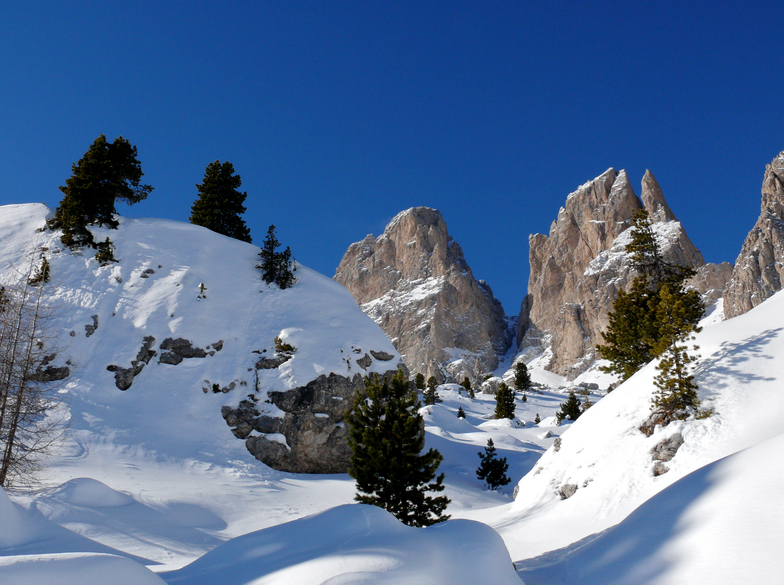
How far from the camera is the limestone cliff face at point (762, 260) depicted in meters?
104

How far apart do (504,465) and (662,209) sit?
146467mm

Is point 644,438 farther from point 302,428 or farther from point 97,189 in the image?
point 97,189

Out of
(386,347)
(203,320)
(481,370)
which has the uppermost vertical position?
(481,370)

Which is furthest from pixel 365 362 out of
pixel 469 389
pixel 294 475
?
pixel 469 389

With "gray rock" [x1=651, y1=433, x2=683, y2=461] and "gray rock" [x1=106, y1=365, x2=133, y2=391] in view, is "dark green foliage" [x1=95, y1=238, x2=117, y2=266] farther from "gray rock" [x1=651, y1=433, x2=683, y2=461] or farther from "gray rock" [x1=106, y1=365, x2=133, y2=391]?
"gray rock" [x1=651, y1=433, x2=683, y2=461]

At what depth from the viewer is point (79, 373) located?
78.5 feet

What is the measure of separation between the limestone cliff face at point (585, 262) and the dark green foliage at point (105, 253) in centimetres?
12374

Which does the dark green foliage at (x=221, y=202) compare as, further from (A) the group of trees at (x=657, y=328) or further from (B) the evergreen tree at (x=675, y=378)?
(B) the evergreen tree at (x=675, y=378)

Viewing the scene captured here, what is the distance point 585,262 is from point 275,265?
142270 mm

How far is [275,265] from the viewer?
3197 cm

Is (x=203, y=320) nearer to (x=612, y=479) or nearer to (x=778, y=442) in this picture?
(x=612, y=479)

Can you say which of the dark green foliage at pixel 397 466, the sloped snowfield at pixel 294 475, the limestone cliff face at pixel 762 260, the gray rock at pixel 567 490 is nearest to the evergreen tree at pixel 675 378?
the sloped snowfield at pixel 294 475

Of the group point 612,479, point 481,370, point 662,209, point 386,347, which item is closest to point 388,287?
point 481,370

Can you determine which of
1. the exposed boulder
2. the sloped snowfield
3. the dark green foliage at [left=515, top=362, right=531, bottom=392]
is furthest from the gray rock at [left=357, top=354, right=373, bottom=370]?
the dark green foliage at [left=515, top=362, right=531, bottom=392]
